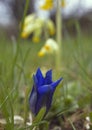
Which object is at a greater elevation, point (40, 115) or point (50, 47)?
point (50, 47)

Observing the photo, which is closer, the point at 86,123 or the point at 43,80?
the point at 43,80

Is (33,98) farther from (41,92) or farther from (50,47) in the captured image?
(50,47)

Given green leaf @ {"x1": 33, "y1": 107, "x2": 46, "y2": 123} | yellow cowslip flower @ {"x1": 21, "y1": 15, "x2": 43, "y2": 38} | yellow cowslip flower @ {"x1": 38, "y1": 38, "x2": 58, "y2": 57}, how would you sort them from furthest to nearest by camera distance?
yellow cowslip flower @ {"x1": 21, "y1": 15, "x2": 43, "y2": 38} < yellow cowslip flower @ {"x1": 38, "y1": 38, "x2": 58, "y2": 57} < green leaf @ {"x1": 33, "y1": 107, "x2": 46, "y2": 123}

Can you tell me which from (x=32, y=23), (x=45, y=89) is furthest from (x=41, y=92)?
(x=32, y=23)

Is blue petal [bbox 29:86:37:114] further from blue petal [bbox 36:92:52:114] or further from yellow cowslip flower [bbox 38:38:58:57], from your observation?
yellow cowslip flower [bbox 38:38:58:57]

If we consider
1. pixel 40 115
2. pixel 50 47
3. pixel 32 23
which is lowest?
pixel 40 115

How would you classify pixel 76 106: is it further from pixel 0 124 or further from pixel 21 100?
pixel 0 124

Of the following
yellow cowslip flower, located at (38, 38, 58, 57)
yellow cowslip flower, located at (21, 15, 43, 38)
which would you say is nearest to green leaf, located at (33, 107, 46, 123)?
yellow cowslip flower, located at (38, 38, 58, 57)

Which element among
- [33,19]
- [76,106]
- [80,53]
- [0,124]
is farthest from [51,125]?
[33,19]
